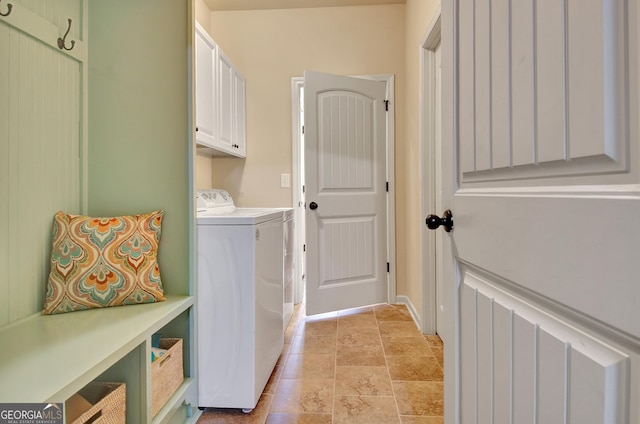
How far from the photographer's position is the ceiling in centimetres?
280

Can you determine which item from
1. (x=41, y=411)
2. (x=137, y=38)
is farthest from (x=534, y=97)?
(x=137, y=38)

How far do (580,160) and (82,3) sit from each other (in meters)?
1.87

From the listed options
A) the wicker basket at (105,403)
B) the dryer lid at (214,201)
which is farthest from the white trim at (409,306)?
the wicker basket at (105,403)

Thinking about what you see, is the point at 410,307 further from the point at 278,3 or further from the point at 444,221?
the point at 278,3

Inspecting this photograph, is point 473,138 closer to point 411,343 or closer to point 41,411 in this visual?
point 41,411

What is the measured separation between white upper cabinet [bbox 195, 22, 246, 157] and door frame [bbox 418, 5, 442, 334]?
149 cm

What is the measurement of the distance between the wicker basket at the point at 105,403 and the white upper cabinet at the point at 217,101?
1466 mm

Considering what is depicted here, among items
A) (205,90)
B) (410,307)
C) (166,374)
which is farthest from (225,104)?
(410,307)

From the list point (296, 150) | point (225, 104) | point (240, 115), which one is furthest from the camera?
point (296, 150)

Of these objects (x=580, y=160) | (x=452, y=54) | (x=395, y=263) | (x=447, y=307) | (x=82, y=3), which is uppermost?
(x=82, y=3)

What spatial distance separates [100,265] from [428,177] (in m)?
1.98

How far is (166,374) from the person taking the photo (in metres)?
1.23

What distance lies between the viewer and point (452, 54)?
82 cm

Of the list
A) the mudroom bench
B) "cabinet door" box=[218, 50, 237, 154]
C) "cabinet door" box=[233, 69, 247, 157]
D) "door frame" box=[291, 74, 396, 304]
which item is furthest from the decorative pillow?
"door frame" box=[291, 74, 396, 304]
